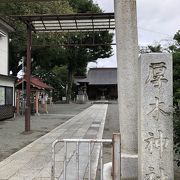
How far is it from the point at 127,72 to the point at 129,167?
6.35 feet

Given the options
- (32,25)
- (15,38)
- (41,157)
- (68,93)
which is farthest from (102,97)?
(41,157)

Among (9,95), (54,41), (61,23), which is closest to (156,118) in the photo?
(61,23)

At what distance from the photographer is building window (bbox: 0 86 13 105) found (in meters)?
23.8

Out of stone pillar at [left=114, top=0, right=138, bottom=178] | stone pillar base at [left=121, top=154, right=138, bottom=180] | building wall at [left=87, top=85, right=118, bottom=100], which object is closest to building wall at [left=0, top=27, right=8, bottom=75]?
stone pillar at [left=114, top=0, right=138, bottom=178]

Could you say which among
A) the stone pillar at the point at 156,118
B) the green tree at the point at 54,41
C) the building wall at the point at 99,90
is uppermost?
the green tree at the point at 54,41

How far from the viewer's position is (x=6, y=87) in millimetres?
24625

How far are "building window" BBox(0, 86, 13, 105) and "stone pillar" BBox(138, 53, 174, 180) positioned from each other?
18.2 metres

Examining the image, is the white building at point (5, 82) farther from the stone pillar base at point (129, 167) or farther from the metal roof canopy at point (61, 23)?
the stone pillar base at point (129, 167)

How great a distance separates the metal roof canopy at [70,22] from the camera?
52.2 feet

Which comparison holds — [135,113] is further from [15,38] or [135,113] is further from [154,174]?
[15,38]

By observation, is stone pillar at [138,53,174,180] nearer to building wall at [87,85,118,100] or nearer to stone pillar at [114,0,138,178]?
stone pillar at [114,0,138,178]

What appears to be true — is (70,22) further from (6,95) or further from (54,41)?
(54,41)

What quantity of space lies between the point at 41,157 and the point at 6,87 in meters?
14.8

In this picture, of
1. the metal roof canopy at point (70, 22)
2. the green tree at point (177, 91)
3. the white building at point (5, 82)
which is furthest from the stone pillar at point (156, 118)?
the white building at point (5, 82)
